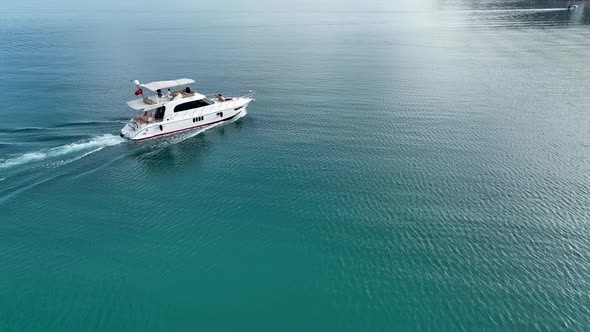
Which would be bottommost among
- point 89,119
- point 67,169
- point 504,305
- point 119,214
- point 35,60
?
point 504,305

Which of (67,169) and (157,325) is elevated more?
(67,169)

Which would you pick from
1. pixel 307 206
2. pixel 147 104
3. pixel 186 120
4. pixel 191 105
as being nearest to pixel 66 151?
pixel 147 104

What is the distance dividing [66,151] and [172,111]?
52.2 feet

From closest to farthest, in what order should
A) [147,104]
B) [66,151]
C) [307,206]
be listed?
[307,206], [66,151], [147,104]

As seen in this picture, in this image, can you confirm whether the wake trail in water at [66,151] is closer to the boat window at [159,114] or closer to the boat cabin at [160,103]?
the boat cabin at [160,103]

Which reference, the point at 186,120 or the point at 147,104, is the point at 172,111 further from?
the point at 147,104

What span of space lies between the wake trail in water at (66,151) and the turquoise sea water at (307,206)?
0.32 m

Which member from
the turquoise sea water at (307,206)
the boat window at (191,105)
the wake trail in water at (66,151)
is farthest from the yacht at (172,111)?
the wake trail in water at (66,151)

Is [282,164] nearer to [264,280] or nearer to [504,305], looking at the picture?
[264,280]

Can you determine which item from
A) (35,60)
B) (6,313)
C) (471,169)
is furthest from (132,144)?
(35,60)

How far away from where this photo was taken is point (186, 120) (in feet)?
203

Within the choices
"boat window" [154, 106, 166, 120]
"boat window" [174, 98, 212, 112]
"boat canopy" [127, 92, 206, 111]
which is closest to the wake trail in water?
"boat canopy" [127, 92, 206, 111]

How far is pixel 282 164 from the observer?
5109cm

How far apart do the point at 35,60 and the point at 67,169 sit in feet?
235
